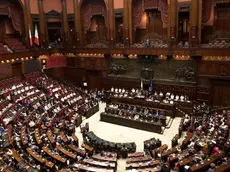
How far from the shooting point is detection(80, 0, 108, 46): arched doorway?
22.3 metres

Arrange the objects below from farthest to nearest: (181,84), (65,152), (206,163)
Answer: (181,84), (65,152), (206,163)

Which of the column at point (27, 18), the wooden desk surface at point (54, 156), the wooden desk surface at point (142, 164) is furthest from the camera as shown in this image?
the column at point (27, 18)

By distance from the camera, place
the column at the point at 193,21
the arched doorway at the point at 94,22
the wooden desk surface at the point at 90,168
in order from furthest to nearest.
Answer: the arched doorway at the point at 94,22
the column at the point at 193,21
the wooden desk surface at the point at 90,168

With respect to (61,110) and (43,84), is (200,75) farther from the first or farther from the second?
(43,84)

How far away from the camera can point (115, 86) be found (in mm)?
22031

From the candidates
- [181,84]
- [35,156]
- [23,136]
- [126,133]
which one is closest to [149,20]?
[181,84]

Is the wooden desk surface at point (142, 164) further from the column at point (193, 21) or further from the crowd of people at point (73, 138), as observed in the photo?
the column at point (193, 21)

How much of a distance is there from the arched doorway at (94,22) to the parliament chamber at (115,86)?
0.10 m

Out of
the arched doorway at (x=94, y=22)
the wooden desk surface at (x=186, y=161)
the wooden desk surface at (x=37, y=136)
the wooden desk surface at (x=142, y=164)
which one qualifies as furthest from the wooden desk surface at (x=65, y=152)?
the arched doorway at (x=94, y=22)

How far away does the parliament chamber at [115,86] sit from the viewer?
11.2 meters

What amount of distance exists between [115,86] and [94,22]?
764 centimetres

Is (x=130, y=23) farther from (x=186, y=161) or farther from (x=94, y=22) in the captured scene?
(x=186, y=161)

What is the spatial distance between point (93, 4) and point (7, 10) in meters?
8.19

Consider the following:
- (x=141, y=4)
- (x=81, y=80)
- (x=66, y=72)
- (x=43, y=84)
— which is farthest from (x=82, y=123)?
(x=141, y=4)
